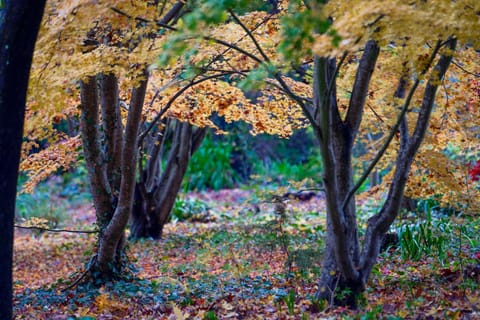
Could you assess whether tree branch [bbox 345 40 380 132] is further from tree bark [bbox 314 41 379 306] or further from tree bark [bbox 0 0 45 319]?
tree bark [bbox 0 0 45 319]

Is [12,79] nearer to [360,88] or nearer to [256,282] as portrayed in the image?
[360,88]

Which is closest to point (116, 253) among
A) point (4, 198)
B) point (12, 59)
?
point (4, 198)

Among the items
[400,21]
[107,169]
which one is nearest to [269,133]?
[107,169]

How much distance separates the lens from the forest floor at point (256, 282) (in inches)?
187

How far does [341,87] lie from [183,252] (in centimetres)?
459

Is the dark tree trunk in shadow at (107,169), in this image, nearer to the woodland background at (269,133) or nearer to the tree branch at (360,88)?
the woodland background at (269,133)

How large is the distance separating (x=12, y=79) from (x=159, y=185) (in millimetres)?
7443

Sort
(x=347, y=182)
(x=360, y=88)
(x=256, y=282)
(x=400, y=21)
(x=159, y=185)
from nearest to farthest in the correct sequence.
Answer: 1. (x=400, y=21)
2. (x=360, y=88)
3. (x=347, y=182)
4. (x=256, y=282)
5. (x=159, y=185)

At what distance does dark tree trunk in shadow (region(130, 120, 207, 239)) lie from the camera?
36.1ft

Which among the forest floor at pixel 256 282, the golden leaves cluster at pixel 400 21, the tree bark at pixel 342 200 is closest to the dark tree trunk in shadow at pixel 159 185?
the forest floor at pixel 256 282

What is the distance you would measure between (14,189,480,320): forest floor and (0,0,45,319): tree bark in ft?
5.24

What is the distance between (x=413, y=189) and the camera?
23.2ft

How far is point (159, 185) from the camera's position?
11.2 m

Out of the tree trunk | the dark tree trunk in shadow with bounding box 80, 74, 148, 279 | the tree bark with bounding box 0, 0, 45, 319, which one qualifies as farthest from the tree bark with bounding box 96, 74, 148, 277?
the tree trunk
